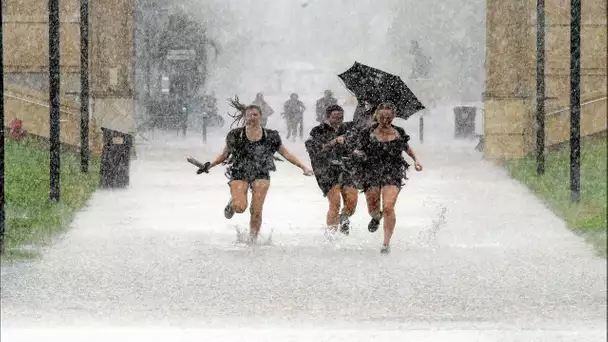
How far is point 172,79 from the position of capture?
45812 millimetres

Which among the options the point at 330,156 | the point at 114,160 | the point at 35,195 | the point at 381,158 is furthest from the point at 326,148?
the point at 114,160

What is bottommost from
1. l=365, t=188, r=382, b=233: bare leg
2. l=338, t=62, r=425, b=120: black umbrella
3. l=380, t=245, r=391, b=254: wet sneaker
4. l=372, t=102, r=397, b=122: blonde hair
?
Result: l=380, t=245, r=391, b=254: wet sneaker

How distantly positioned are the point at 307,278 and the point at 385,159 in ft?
6.18

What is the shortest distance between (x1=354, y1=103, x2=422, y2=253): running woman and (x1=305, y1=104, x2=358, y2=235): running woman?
411 millimetres

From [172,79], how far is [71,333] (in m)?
36.8

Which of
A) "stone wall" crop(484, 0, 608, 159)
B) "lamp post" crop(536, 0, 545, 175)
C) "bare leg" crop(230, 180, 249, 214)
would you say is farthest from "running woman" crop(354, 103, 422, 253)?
"stone wall" crop(484, 0, 608, 159)

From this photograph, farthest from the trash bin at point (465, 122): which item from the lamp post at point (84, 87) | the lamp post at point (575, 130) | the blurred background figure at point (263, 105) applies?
the lamp post at point (575, 130)

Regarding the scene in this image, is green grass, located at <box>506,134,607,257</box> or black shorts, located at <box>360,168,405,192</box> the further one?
green grass, located at <box>506,134,607,257</box>

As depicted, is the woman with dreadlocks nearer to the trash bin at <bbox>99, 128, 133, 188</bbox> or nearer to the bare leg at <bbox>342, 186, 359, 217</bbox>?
the bare leg at <bbox>342, 186, 359, 217</bbox>

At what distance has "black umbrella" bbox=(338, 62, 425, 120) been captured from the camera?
1391 centimetres

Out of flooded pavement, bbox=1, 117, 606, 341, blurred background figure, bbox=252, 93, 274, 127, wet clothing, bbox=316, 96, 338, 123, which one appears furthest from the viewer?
blurred background figure, bbox=252, 93, 274, 127

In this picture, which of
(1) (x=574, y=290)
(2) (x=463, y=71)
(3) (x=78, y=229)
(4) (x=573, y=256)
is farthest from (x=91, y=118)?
(2) (x=463, y=71)

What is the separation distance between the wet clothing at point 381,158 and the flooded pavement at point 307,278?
2.35 ft

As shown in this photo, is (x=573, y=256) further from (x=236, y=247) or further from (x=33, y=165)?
(x=33, y=165)
